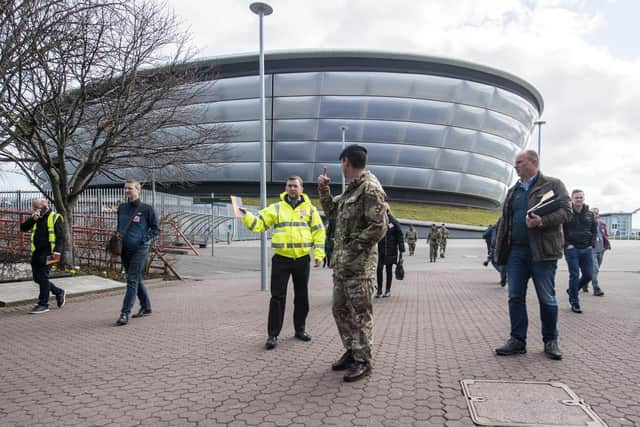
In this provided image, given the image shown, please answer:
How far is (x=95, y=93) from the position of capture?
11945 millimetres

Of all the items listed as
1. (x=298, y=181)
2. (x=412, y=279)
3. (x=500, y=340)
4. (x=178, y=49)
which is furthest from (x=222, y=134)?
(x=500, y=340)

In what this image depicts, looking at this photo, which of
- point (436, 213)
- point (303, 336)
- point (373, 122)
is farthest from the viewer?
point (436, 213)

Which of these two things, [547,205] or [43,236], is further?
[43,236]

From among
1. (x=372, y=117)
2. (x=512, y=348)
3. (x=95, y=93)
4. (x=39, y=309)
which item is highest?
(x=372, y=117)

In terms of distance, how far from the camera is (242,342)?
5.07 metres

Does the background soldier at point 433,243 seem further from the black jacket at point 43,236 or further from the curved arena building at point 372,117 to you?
the curved arena building at point 372,117

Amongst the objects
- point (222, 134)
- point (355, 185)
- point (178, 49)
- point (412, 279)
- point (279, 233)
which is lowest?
point (412, 279)

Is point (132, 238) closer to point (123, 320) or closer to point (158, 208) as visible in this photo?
point (123, 320)

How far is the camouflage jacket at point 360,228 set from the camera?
3656 millimetres

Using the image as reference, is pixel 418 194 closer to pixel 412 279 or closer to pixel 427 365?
pixel 412 279

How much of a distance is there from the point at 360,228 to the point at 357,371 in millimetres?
1154

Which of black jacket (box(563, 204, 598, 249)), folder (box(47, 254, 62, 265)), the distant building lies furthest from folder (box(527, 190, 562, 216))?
the distant building

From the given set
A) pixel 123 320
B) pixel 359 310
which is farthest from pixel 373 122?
pixel 359 310

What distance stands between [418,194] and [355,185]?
43.5 m
